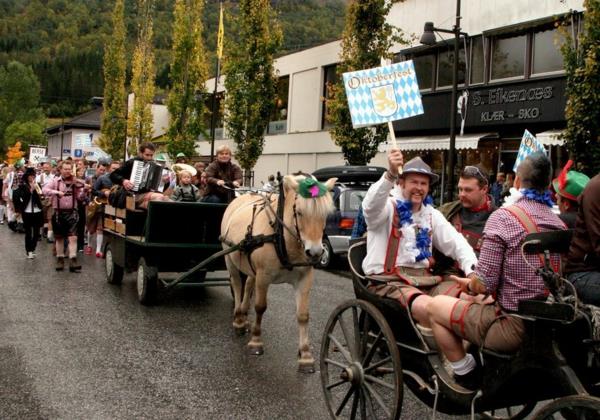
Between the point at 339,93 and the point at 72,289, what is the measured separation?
13.9m

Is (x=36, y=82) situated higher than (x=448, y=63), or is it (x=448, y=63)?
(x=36, y=82)

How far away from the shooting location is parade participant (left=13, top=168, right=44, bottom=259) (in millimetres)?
14898

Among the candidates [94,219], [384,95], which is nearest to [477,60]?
[94,219]

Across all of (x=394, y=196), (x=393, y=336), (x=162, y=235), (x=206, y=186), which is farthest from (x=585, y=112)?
(x=393, y=336)

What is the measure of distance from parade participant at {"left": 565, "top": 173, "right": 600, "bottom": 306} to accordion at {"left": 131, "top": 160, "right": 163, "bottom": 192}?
7.70 m

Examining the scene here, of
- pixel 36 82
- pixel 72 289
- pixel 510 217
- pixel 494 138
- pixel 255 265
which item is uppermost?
pixel 36 82

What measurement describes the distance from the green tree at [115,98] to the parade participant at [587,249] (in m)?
52.0

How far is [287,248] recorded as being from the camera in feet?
23.4

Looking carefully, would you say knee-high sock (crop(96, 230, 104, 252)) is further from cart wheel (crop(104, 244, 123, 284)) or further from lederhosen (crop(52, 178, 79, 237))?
cart wheel (crop(104, 244, 123, 284))

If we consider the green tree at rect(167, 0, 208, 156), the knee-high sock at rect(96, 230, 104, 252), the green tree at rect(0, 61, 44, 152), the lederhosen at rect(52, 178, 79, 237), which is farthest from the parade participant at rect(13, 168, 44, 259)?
the green tree at rect(0, 61, 44, 152)

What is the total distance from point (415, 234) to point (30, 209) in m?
11.9

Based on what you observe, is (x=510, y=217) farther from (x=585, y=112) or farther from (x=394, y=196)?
(x=585, y=112)

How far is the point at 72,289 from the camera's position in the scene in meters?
11.0

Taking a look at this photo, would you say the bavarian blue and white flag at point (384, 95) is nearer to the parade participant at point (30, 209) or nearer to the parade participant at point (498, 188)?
the parade participant at point (30, 209)
